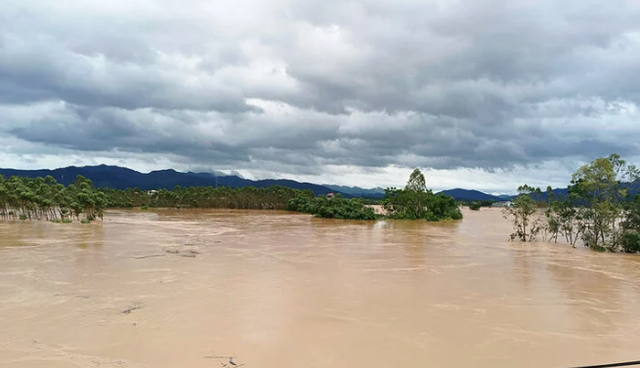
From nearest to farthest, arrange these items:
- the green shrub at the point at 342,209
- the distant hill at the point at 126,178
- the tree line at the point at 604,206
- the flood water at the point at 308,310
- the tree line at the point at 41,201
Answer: the flood water at the point at 308,310 → the tree line at the point at 604,206 → the tree line at the point at 41,201 → the green shrub at the point at 342,209 → the distant hill at the point at 126,178

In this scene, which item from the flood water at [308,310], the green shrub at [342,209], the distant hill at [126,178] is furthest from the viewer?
the distant hill at [126,178]

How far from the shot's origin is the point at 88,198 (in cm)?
2656

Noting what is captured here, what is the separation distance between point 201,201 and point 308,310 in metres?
52.5

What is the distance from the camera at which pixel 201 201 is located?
5691 centimetres

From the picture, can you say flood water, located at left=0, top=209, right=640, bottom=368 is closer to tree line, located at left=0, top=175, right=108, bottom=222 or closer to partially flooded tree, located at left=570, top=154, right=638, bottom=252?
partially flooded tree, located at left=570, top=154, right=638, bottom=252

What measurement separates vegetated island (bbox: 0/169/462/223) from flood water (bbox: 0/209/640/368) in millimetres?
15272

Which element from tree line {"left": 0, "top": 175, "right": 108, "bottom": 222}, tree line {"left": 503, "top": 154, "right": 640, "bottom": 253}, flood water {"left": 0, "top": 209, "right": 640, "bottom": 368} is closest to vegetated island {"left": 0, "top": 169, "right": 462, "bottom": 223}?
tree line {"left": 0, "top": 175, "right": 108, "bottom": 222}

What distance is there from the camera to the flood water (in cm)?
507

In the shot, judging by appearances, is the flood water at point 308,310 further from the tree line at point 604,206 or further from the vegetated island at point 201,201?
the vegetated island at point 201,201

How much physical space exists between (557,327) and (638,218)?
13.1 metres

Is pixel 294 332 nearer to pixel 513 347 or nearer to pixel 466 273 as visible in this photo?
pixel 513 347

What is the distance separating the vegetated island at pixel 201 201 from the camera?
26.7 m

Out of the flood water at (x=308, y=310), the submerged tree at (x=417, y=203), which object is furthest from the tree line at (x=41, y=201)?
the submerged tree at (x=417, y=203)

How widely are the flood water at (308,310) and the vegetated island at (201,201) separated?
15272 millimetres
